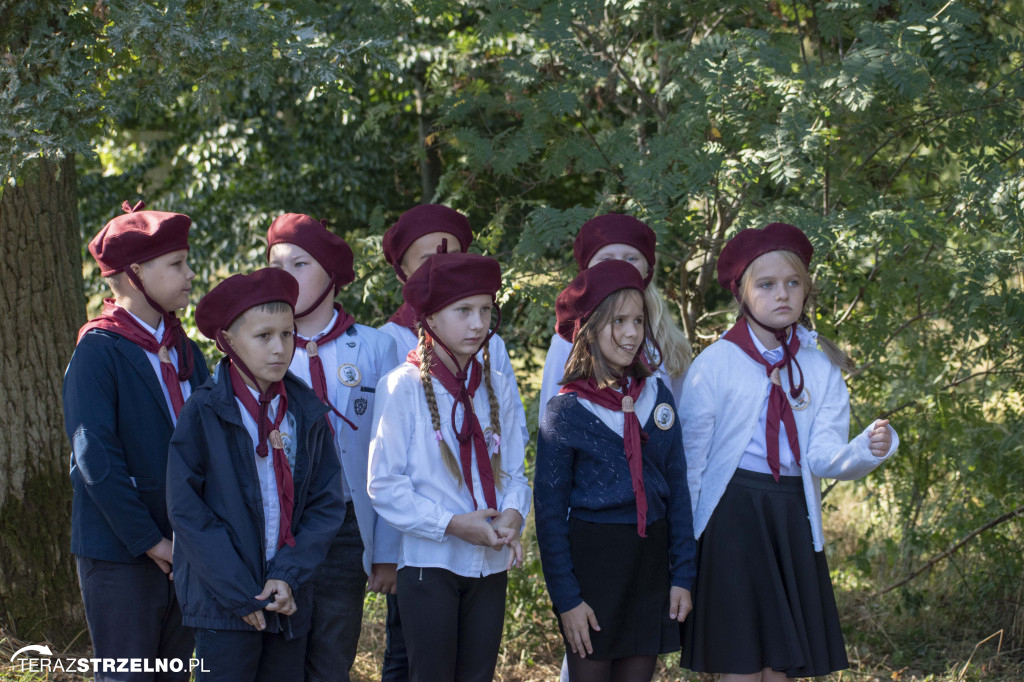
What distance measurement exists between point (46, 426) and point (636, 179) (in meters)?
3.01

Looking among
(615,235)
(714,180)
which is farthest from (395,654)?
(714,180)

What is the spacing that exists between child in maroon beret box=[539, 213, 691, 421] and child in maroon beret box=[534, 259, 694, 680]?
19 centimetres

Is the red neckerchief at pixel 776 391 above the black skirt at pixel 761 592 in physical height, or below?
above

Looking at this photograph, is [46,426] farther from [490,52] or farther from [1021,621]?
[1021,621]

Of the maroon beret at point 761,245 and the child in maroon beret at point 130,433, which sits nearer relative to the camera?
the child in maroon beret at point 130,433

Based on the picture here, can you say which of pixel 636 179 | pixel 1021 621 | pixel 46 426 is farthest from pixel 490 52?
pixel 1021 621

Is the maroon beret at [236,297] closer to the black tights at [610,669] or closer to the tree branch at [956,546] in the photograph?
the black tights at [610,669]

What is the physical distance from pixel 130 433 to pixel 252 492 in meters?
0.54

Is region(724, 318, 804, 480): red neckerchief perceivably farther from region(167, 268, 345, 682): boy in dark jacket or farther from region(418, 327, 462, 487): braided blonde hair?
region(167, 268, 345, 682): boy in dark jacket

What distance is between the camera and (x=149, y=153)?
25.8ft

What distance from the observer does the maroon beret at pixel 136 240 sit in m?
3.23

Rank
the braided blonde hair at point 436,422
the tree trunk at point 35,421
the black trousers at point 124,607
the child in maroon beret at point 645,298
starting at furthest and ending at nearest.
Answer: the tree trunk at point 35,421, the child in maroon beret at point 645,298, the braided blonde hair at point 436,422, the black trousers at point 124,607

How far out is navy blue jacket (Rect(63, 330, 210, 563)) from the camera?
119 inches

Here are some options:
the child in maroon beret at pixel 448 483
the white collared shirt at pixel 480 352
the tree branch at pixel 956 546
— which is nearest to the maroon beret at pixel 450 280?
the child in maroon beret at pixel 448 483
